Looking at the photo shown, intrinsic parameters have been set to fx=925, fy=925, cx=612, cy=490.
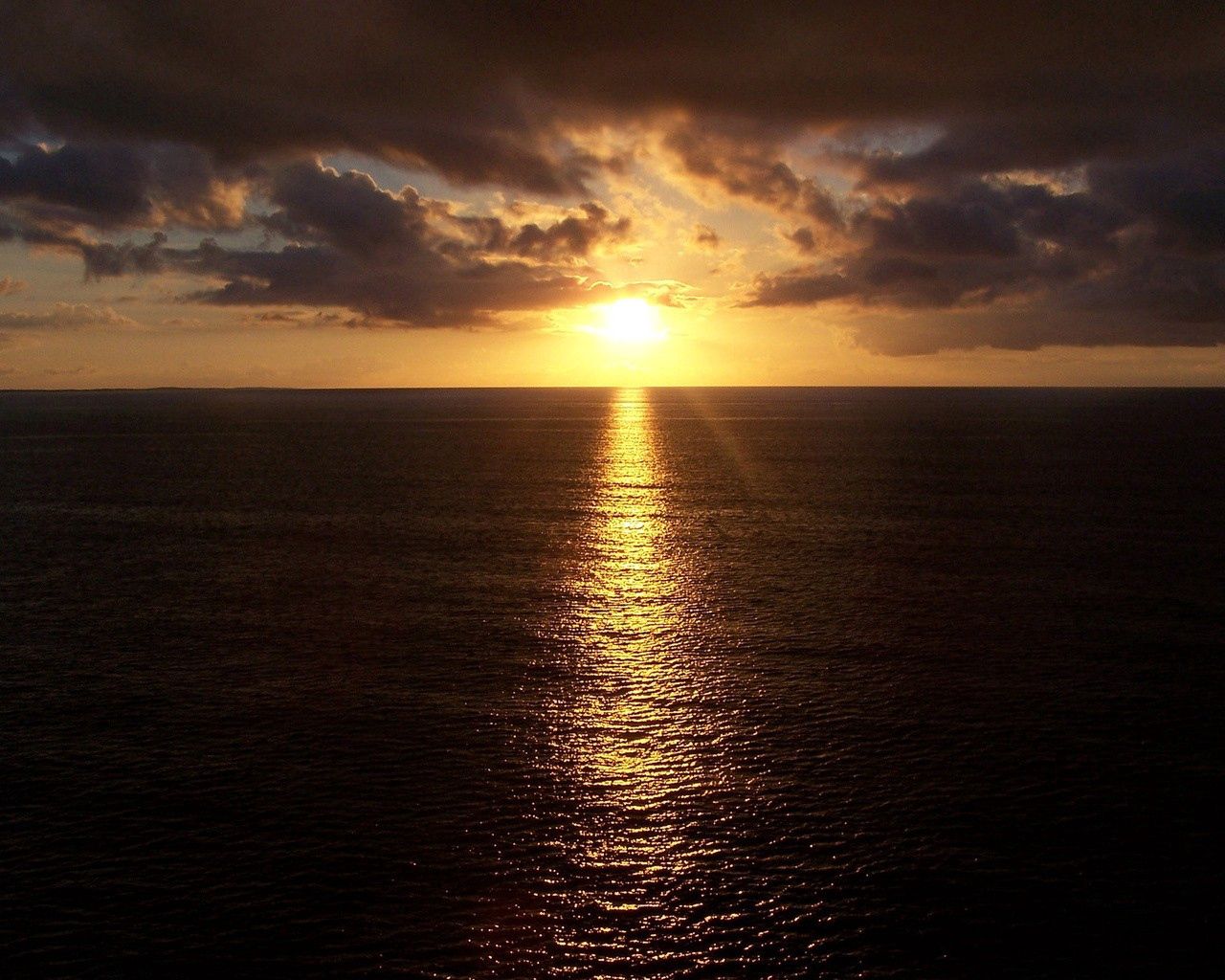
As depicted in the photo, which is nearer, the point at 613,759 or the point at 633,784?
the point at 633,784

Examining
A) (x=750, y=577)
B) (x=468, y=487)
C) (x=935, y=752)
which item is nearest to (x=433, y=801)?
(x=935, y=752)

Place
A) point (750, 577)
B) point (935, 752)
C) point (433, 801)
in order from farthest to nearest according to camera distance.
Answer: point (750, 577) → point (935, 752) → point (433, 801)

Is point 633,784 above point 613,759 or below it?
below

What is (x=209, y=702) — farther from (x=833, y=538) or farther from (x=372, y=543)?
(x=833, y=538)
